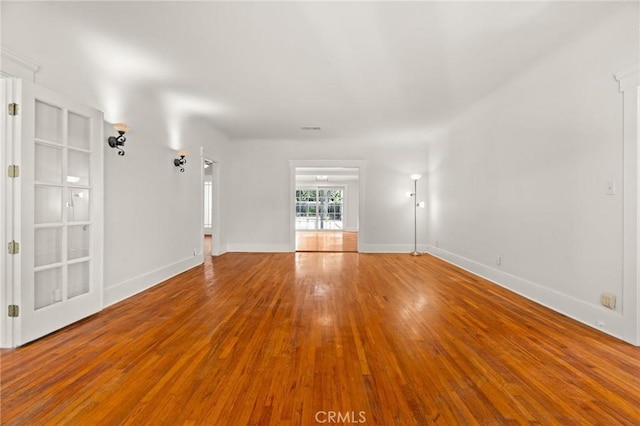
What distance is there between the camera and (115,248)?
3.54 metres

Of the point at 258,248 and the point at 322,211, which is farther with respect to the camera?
the point at 322,211

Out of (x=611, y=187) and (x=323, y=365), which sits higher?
(x=611, y=187)

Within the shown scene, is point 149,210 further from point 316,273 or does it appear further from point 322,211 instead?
point 322,211

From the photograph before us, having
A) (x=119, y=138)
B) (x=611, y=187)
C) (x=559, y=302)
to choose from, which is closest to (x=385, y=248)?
(x=559, y=302)

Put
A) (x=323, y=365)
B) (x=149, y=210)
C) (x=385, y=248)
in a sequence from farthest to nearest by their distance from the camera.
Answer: (x=385, y=248), (x=149, y=210), (x=323, y=365)

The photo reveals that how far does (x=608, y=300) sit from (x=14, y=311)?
16.5ft

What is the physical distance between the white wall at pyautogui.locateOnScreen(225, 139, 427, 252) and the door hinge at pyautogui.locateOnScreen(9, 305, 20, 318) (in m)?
4.98

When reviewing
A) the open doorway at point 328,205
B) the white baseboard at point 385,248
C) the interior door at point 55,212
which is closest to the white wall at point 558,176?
the white baseboard at point 385,248

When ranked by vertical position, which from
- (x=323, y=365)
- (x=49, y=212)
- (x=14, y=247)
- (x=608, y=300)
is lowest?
(x=323, y=365)

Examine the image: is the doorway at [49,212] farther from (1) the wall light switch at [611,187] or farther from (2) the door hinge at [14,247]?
(1) the wall light switch at [611,187]

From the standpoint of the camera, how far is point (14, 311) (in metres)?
2.35

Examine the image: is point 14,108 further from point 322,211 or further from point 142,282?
point 322,211

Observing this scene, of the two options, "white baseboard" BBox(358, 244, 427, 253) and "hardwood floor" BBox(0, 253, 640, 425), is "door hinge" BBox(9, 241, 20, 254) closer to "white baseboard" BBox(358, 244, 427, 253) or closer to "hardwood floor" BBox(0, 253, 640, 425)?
"hardwood floor" BBox(0, 253, 640, 425)


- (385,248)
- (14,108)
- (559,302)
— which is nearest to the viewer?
(14,108)
